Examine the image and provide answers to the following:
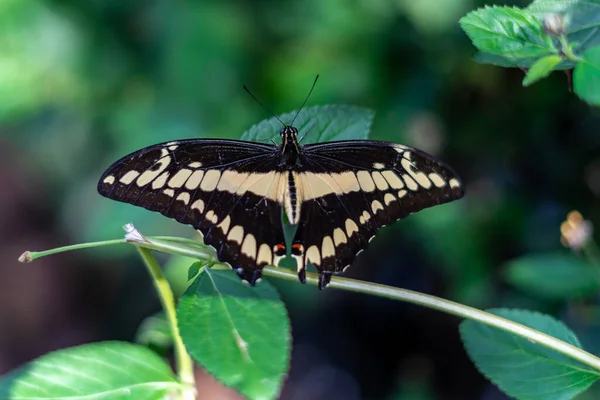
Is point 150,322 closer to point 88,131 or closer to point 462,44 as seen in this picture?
point 88,131

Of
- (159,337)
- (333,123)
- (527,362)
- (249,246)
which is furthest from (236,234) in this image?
(527,362)

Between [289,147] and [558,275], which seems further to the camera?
[558,275]

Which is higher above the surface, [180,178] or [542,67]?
[542,67]

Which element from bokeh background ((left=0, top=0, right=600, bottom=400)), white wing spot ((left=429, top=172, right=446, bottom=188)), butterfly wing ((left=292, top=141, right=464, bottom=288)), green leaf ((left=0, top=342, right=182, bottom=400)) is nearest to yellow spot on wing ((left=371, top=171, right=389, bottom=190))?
butterfly wing ((left=292, top=141, right=464, bottom=288))

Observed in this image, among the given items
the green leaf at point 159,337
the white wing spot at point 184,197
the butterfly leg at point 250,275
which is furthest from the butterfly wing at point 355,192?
the green leaf at point 159,337

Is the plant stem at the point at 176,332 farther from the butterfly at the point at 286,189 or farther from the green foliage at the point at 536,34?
the green foliage at the point at 536,34

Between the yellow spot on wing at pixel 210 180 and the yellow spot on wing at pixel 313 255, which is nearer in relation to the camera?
the yellow spot on wing at pixel 313 255

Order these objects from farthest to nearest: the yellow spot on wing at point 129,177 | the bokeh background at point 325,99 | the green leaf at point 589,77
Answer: the bokeh background at point 325,99 < the yellow spot on wing at point 129,177 < the green leaf at point 589,77

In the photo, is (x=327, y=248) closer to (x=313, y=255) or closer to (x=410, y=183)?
(x=313, y=255)

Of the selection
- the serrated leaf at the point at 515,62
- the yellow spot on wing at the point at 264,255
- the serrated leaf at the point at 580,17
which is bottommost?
the yellow spot on wing at the point at 264,255
